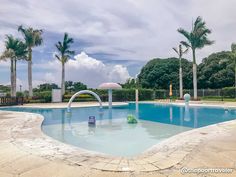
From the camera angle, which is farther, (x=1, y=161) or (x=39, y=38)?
(x=39, y=38)

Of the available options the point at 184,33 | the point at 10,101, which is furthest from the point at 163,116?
the point at 184,33

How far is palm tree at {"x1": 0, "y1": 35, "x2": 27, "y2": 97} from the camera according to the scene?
88.2 feet

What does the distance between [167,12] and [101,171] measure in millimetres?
13959

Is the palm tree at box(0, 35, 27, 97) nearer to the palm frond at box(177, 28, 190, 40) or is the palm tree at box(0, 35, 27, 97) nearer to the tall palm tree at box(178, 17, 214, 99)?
the palm frond at box(177, 28, 190, 40)

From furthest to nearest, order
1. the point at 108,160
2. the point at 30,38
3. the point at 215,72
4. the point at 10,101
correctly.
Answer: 1. the point at 215,72
2. the point at 30,38
3. the point at 10,101
4. the point at 108,160

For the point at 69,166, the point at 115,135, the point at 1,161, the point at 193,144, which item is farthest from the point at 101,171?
the point at 115,135

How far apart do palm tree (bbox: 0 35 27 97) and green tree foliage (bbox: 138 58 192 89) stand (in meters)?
24.5

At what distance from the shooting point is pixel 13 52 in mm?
27203

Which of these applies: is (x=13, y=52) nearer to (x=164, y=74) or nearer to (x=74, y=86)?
(x=74, y=86)

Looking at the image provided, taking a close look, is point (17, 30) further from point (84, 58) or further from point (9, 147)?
point (9, 147)

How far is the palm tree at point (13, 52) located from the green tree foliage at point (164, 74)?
2447cm

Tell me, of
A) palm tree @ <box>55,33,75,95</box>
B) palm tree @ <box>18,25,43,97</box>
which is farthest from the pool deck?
palm tree @ <box>55,33,75,95</box>

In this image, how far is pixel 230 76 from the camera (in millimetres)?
37000

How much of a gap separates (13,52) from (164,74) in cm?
2832
